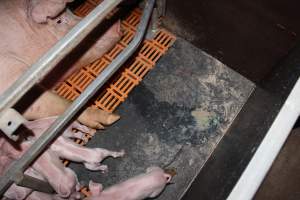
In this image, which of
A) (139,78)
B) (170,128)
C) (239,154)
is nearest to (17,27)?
(139,78)

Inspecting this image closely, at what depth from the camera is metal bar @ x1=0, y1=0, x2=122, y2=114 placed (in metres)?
1.17

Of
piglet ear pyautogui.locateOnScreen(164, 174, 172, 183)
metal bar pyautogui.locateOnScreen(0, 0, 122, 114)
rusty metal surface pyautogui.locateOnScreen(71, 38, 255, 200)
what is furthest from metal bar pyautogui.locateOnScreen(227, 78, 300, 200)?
metal bar pyautogui.locateOnScreen(0, 0, 122, 114)

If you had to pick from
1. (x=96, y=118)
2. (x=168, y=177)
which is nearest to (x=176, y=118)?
(x=168, y=177)

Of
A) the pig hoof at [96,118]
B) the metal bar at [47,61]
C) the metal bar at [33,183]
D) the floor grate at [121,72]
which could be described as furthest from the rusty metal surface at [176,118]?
the metal bar at [47,61]

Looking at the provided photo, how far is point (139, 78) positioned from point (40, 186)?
1020 mm

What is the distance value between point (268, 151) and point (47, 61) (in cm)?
99

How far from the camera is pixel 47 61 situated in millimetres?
1217

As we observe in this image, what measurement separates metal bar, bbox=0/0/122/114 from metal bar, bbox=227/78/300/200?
89 centimetres

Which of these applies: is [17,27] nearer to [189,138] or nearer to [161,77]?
[161,77]

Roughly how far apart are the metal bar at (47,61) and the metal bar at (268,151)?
0.89 meters

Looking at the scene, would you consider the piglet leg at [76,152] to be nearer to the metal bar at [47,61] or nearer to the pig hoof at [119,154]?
the pig hoof at [119,154]

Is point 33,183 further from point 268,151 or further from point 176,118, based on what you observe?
point 268,151

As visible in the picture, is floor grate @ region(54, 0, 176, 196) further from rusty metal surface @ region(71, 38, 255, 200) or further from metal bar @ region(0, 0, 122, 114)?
metal bar @ region(0, 0, 122, 114)

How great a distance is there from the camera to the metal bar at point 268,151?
1.41 metres
